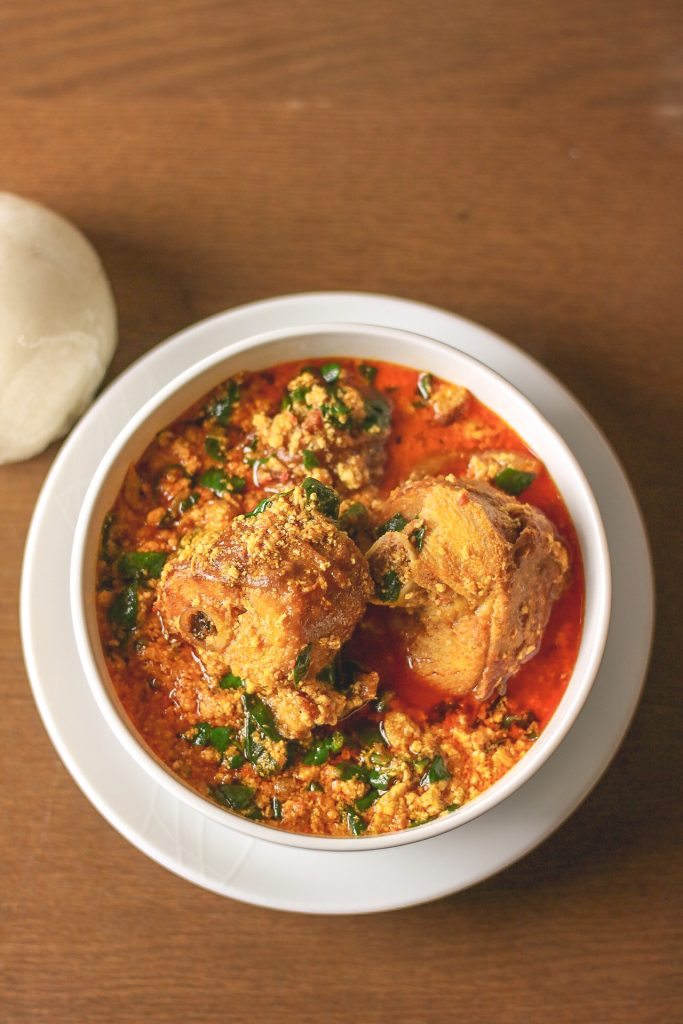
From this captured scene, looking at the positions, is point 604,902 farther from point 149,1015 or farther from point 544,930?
point 149,1015

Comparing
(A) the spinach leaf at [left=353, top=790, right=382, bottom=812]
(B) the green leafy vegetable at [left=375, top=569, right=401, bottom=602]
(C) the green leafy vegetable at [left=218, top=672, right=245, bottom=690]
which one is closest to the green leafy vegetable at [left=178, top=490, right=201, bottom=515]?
(C) the green leafy vegetable at [left=218, top=672, right=245, bottom=690]

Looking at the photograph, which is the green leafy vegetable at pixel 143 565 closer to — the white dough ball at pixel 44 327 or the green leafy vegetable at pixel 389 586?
the green leafy vegetable at pixel 389 586

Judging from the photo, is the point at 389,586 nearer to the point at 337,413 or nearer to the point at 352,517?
the point at 352,517

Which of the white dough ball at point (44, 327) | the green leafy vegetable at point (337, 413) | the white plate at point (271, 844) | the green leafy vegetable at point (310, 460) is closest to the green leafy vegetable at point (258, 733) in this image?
the white plate at point (271, 844)

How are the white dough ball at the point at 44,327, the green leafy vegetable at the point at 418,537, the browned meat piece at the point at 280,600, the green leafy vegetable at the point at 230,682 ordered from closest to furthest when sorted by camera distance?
the browned meat piece at the point at 280,600
the green leafy vegetable at the point at 418,537
the green leafy vegetable at the point at 230,682
the white dough ball at the point at 44,327

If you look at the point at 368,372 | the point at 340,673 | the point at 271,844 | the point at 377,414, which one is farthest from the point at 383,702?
the point at 368,372
